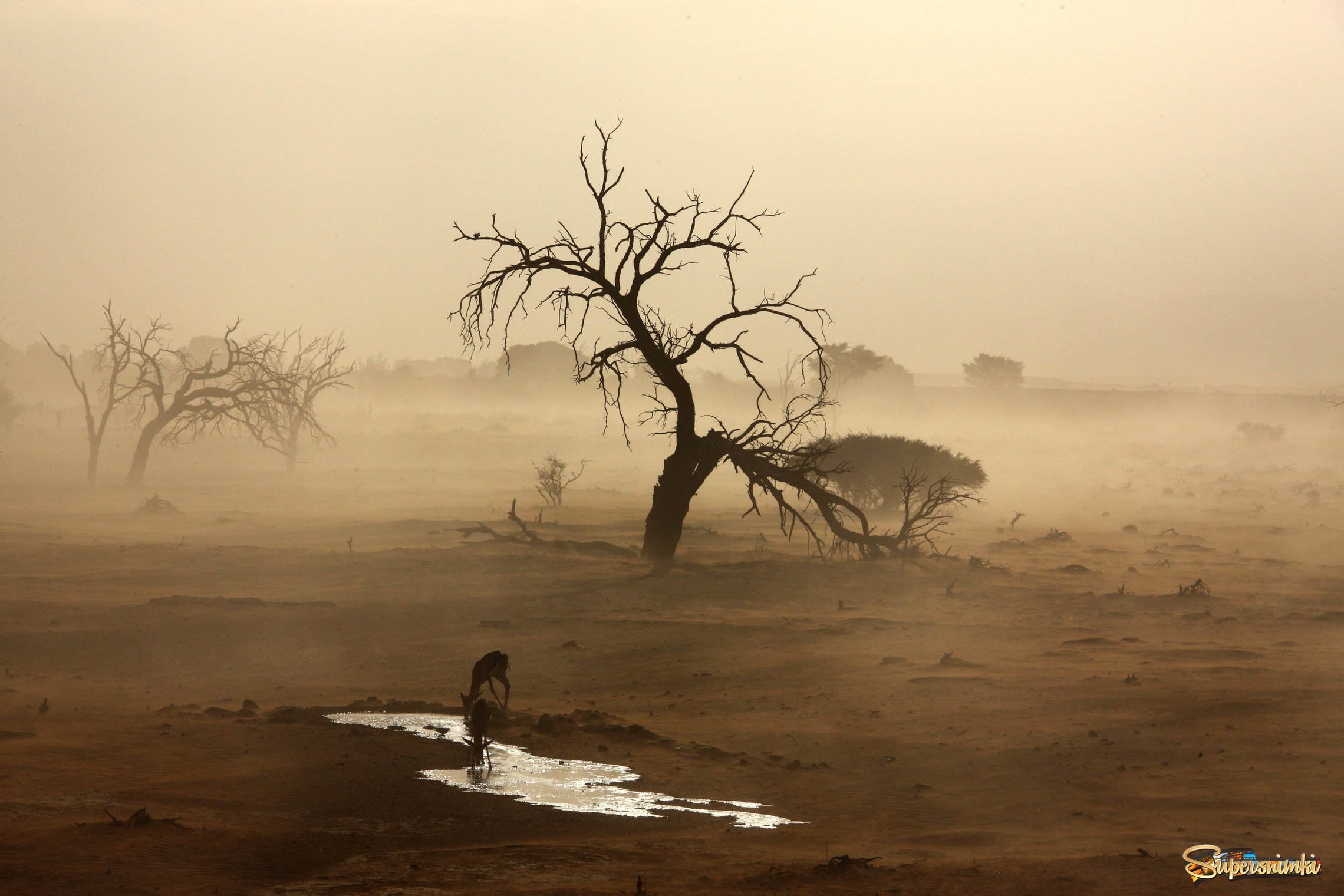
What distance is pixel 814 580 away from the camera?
15.9 metres

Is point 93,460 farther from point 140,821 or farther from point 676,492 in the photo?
point 140,821

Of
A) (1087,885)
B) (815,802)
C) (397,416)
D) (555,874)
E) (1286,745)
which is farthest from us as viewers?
(397,416)

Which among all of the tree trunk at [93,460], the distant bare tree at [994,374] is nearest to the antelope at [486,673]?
the tree trunk at [93,460]

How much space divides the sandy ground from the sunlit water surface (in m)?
0.16

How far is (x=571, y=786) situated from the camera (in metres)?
7.14

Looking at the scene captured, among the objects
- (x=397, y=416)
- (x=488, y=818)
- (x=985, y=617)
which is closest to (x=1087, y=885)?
(x=488, y=818)

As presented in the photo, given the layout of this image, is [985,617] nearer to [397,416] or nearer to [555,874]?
[555,874]

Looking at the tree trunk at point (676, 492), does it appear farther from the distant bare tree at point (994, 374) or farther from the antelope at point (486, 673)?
the distant bare tree at point (994, 374)

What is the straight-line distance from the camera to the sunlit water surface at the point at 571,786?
6680 mm

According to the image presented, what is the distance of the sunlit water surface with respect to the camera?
6680 millimetres

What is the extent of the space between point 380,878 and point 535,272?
12367 millimetres

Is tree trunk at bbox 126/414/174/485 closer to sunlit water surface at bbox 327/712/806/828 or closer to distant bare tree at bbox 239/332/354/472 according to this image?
distant bare tree at bbox 239/332/354/472

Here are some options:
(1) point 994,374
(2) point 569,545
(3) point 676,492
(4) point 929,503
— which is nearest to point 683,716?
(3) point 676,492

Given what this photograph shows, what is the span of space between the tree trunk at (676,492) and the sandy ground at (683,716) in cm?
67
